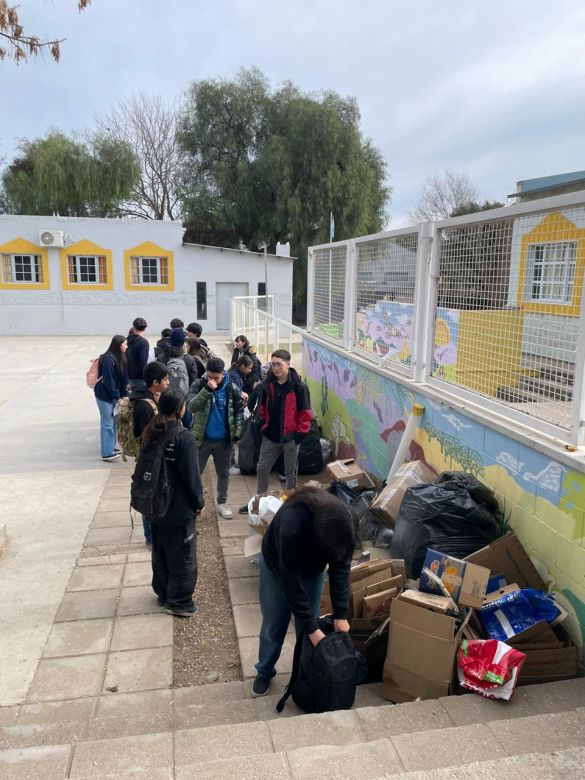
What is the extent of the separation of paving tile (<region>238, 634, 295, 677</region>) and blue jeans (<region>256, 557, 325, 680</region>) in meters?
0.24

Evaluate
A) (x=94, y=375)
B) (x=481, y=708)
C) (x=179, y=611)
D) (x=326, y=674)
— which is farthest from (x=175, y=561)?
(x=94, y=375)

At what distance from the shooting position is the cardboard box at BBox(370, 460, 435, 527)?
471cm

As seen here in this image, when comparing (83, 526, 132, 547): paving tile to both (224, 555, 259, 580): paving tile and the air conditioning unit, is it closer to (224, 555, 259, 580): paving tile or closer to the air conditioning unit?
(224, 555, 259, 580): paving tile

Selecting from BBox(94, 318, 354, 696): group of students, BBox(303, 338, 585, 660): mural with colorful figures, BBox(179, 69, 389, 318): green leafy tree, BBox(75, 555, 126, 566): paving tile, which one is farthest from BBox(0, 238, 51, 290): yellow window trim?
BBox(75, 555, 126, 566): paving tile

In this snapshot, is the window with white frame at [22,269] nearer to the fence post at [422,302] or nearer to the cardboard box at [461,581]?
the fence post at [422,302]

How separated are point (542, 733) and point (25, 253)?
26638 millimetres

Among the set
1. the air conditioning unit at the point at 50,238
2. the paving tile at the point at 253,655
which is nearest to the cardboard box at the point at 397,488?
the paving tile at the point at 253,655

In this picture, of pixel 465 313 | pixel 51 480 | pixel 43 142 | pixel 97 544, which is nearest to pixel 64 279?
pixel 43 142

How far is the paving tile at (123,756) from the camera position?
7.86 ft

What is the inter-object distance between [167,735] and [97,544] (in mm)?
3216

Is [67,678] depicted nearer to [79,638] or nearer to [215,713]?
[79,638]

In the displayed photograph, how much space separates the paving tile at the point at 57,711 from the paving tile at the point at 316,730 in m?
1.23

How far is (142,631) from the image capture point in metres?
4.14

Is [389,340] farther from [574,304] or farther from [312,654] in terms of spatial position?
[312,654]
